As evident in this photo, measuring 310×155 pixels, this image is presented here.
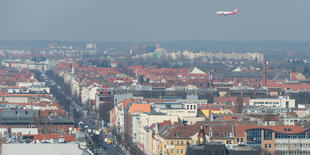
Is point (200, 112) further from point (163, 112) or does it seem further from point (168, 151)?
point (168, 151)

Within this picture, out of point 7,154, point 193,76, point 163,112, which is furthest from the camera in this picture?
point 193,76

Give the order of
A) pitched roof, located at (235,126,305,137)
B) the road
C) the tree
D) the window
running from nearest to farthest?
pitched roof, located at (235,126,305,137) → the window → the road → the tree

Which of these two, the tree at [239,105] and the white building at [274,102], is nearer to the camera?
the tree at [239,105]

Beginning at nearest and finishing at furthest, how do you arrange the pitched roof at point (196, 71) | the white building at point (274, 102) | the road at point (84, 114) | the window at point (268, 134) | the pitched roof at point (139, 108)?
the window at point (268, 134), the road at point (84, 114), the pitched roof at point (139, 108), the white building at point (274, 102), the pitched roof at point (196, 71)

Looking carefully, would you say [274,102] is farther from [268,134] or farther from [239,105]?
[268,134]

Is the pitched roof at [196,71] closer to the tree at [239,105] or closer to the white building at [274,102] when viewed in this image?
the white building at [274,102]

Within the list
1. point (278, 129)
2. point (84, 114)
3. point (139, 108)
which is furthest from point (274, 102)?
point (278, 129)

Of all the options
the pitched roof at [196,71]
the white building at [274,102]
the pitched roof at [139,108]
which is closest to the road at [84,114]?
the pitched roof at [139,108]

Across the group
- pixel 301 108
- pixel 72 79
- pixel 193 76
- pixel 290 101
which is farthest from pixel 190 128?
pixel 193 76

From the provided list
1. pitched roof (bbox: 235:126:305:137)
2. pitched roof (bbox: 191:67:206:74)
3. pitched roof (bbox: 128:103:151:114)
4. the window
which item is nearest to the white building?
pitched roof (bbox: 128:103:151:114)

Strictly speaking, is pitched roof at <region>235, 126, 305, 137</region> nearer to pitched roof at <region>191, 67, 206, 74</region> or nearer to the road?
the road

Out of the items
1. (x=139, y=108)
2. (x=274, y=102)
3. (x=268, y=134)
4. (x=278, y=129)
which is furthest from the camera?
(x=274, y=102)
